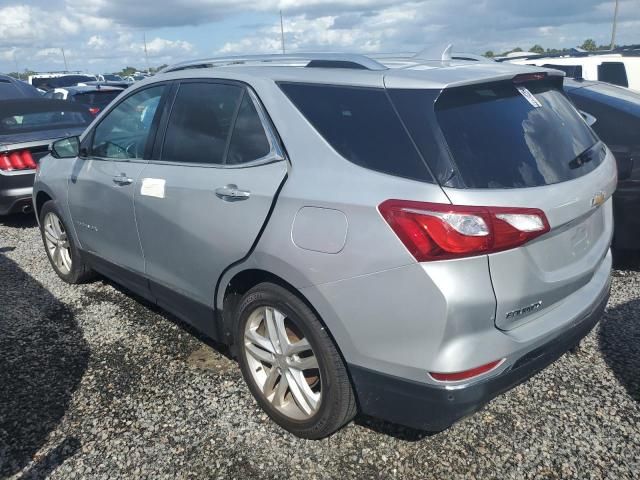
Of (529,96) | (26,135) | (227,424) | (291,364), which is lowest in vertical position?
(227,424)

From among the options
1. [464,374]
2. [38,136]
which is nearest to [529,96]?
[464,374]

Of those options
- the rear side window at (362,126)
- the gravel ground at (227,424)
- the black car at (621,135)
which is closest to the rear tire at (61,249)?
the gravel ground at (227,424)

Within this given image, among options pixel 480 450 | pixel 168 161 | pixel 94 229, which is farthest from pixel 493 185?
pixel 94 229

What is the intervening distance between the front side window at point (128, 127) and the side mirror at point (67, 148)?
24cm

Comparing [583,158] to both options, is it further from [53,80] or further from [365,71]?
[53,80]

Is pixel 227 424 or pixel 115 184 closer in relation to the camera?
pixel 227 424

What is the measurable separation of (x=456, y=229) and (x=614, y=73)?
8542 millimetres

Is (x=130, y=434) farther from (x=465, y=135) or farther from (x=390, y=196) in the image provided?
(x=465, y=135)

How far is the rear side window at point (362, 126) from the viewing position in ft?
7.23

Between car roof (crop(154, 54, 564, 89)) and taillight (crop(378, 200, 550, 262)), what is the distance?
54cm

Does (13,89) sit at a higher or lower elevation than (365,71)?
lower

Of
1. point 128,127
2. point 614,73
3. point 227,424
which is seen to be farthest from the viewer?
point 614,73

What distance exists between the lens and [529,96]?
2.58 meters

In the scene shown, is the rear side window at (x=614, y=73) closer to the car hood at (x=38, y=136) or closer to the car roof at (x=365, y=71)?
the car roof at (x=365, y=71)
